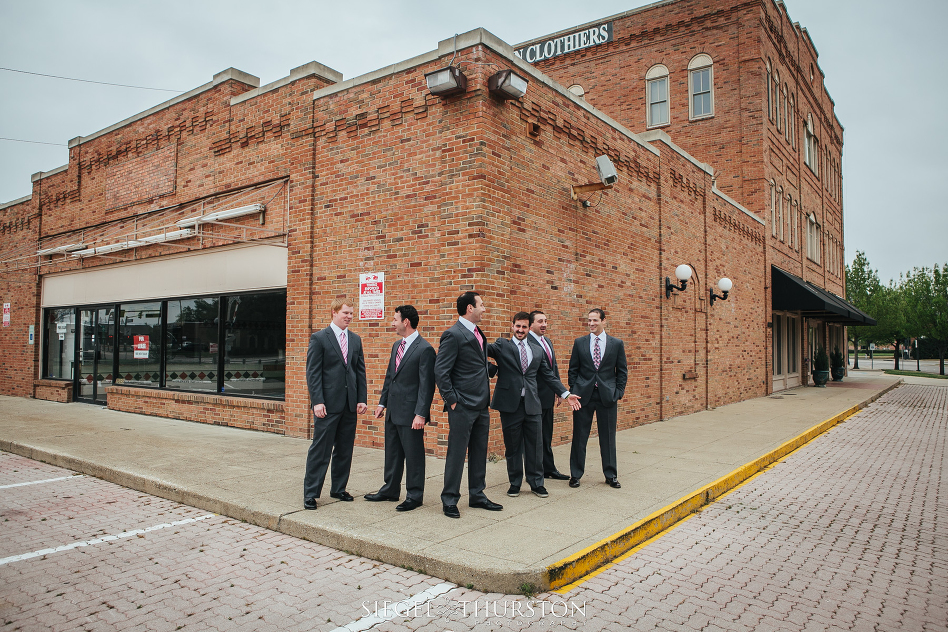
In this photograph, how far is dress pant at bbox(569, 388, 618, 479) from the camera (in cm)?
666

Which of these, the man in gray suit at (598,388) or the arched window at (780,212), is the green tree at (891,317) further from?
the man in gray suit at (598,388)

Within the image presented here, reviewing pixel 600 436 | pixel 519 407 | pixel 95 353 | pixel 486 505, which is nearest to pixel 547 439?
pixel 600 436

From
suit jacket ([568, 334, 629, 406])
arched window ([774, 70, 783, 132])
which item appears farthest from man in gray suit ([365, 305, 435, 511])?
arched window ([774, 70, 783, 132])

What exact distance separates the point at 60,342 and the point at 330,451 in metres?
13.3

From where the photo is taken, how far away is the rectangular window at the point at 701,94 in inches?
770

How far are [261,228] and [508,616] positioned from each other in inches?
333

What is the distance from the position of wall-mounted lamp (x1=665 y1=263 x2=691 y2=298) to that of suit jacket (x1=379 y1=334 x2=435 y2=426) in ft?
26.6

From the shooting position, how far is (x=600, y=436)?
22.2ft

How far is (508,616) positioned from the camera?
12.2 feet

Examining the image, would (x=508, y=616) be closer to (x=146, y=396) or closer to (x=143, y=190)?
(x=146, y=396)

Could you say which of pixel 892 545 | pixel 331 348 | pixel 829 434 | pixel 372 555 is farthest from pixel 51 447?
pixel 829 434

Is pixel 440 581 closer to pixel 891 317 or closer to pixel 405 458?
pixel 405 458

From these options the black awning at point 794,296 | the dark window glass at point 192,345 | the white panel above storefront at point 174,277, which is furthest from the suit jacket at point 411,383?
the black awning at point 794,296

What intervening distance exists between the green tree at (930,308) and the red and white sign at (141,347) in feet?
127
